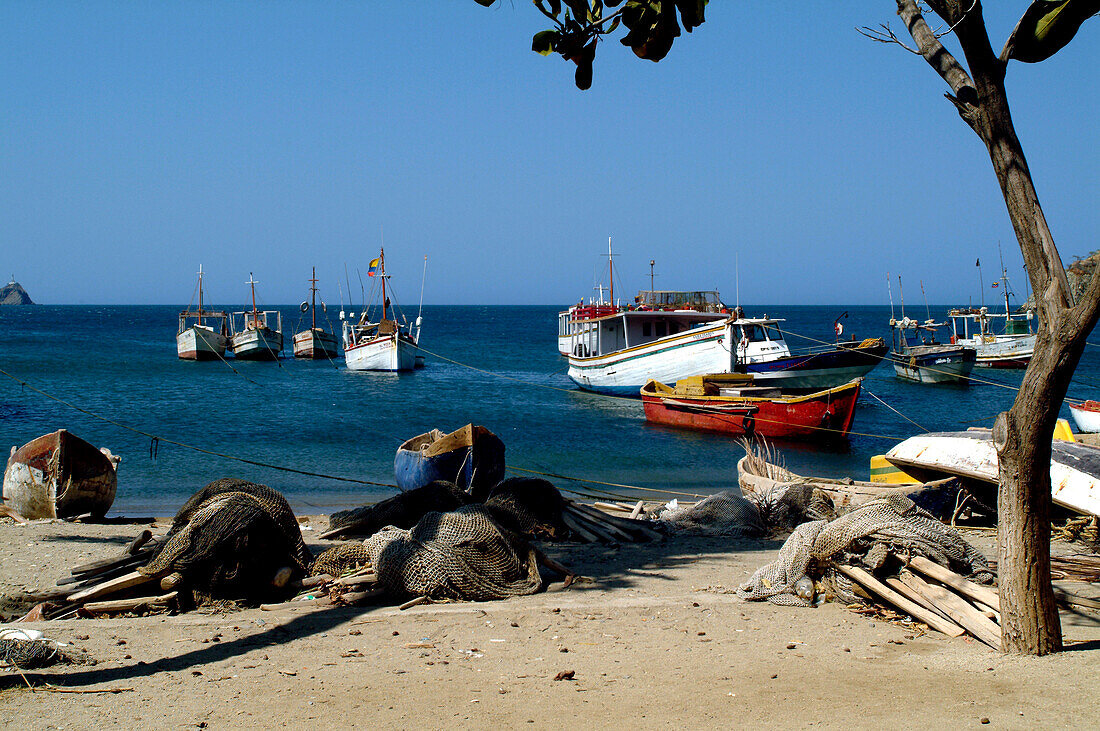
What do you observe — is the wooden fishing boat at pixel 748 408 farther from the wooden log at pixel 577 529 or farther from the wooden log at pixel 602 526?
the wooden log at pixel 577 529

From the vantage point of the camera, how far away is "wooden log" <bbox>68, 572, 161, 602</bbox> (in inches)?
258

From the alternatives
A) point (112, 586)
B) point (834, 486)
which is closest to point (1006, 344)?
point (834, 486)

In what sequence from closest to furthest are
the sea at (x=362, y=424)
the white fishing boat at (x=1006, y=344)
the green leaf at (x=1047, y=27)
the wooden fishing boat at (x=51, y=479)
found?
the green leaf at (x=1047, y=27) → the wooden fishing boat at (x=51, y=479) → the sea at (x=362, y=424) → the white fishing boat at (x=1006, y=344)

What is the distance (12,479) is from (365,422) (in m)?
16.0

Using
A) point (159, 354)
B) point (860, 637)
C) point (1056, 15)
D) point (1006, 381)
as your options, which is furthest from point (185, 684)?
point (159, 354)

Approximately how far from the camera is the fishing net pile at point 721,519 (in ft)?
32.7

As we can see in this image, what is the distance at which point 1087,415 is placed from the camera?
67.4 feet

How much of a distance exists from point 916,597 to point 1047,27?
398 cm

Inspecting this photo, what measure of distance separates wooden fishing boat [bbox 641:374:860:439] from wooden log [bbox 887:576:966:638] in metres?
15.0

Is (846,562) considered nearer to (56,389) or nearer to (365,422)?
(365,422)

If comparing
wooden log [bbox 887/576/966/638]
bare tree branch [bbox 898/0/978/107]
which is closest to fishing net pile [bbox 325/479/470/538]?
wooden log [bbox 887/576/966/638]

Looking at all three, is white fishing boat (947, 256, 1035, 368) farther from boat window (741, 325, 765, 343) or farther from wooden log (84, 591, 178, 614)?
wooden log (84, 591, 178, 614)

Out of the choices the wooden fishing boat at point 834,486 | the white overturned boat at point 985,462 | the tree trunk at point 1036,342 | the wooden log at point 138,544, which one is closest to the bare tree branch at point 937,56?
the tree trunk at point 1036,342

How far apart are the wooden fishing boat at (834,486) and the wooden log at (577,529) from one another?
3124mm
